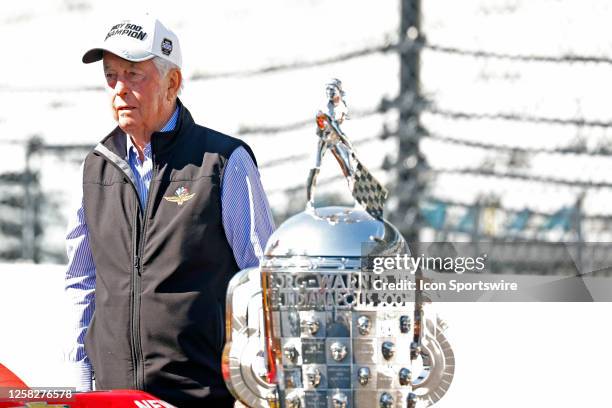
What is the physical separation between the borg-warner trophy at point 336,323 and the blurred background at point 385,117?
147cm

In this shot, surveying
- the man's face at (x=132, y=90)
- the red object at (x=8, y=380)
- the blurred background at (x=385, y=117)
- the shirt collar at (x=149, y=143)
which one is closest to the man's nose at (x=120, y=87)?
the man's face at (x=132, y=90)

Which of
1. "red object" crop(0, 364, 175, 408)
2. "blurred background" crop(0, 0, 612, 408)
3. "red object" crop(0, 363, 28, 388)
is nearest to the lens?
"red object" crop(0, 364, 175, 408)

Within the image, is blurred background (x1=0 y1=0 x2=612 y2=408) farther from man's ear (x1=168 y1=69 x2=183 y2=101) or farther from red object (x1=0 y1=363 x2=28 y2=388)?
man's ear (x1=168 y1=69 x2=183 y2=101)

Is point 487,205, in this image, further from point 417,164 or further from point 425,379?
point 425,379

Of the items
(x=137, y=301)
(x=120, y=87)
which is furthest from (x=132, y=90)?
(x=137, y=301)

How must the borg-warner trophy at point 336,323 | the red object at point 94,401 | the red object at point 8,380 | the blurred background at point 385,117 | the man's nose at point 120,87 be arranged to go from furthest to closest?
the blurred background at point 385,117, the man's nose at point 120,87, the red object at point 8,380, the red object at point 94,401, the borg-warner trophy at point 336,323

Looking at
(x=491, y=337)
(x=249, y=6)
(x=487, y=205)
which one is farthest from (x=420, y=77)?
(x=491, y=337)

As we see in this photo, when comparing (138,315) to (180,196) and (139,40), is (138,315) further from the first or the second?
(139,40)

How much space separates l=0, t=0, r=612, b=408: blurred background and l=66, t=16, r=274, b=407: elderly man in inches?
34.4

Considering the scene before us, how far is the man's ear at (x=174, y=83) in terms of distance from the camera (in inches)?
80.9

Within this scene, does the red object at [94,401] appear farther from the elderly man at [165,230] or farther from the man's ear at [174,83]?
the man's ear at [174,83]

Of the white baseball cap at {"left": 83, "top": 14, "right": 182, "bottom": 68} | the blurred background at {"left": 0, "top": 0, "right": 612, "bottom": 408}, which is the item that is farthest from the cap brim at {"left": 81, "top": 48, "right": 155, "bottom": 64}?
the blurred background at {"left": 0, "top": 0, "right": 612, "bottom": 408}

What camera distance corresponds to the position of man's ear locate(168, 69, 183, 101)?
2055 mm

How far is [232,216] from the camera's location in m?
2.01
